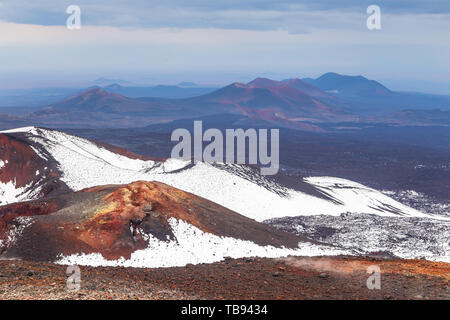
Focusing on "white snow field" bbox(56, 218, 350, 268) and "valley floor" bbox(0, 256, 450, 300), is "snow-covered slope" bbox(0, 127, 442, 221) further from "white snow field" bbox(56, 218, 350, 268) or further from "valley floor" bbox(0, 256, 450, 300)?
"valley floor" bbox(0, 256, 450, 300)

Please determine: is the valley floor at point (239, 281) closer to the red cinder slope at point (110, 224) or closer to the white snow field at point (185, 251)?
the white snow field at point (185, 251)

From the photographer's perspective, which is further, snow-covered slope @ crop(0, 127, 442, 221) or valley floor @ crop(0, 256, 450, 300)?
snow-covered slope @ crop(0, 127, 442, 221)

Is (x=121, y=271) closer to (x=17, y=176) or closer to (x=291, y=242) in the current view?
(x=291, y=242)

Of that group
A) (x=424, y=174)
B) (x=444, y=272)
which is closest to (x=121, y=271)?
(x=444, y=272)

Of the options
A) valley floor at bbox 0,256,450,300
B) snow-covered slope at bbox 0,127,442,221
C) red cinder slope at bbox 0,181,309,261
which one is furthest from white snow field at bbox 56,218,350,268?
snow-covered slope at bbox 0,127,442,221

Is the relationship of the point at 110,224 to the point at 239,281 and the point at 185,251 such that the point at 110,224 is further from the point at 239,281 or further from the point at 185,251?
the point at 239,281

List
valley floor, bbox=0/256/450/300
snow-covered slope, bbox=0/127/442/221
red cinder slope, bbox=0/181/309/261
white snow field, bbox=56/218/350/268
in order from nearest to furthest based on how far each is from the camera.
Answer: valley floor, bbox=0/256/450/300, white snow field, bbox=56/218/350/268, red cinder slope, bbox=0/181/309/261, snow-covered slope, bbox=0/127/442/221
